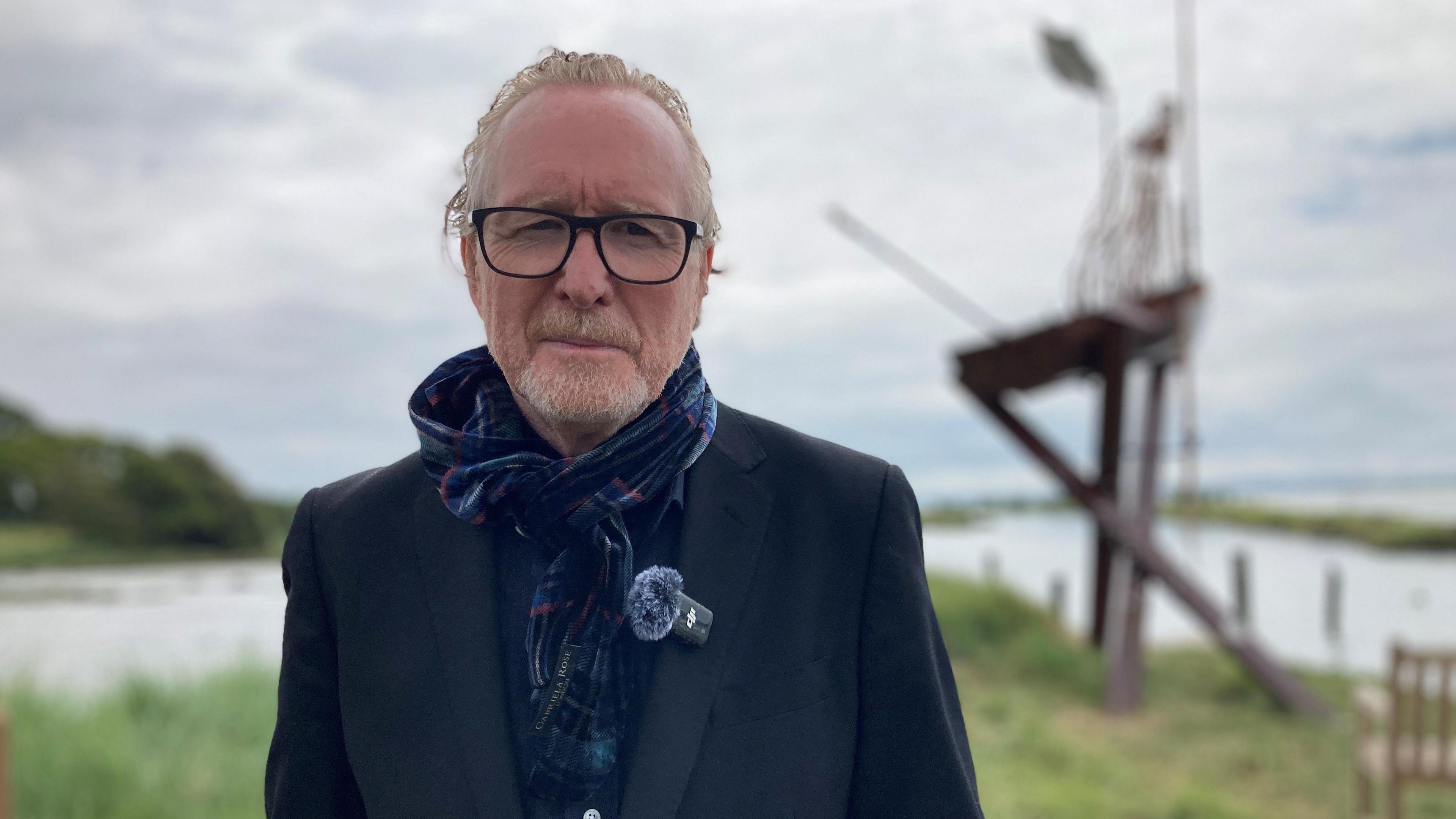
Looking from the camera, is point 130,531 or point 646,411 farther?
point 130,531

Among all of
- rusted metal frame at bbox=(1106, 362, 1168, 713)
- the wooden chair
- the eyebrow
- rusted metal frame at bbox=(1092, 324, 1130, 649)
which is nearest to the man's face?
the eyebrow

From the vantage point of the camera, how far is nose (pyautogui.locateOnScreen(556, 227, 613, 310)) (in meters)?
1.36

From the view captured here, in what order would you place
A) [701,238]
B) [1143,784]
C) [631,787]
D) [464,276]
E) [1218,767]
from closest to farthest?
[631,787] → [701,238] → [464,276] → [1143,784] → [1218,767]

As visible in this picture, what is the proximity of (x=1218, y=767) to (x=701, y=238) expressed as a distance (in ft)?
25.2

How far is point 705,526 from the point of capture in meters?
1.52

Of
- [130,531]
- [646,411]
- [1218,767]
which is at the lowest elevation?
[1218,767]

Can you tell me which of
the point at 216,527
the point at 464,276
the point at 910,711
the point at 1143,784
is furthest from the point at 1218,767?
the point at 216,527

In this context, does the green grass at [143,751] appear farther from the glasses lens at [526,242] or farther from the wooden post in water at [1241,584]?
the wooden post in water at [1241,584]

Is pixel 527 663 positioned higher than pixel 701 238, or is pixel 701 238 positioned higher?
pixel 701 238

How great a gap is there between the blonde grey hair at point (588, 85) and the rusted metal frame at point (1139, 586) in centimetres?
870

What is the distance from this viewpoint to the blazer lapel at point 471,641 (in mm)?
1392

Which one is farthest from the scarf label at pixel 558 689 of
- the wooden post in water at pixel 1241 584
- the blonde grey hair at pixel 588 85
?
the wooden post in water at pixel 1241 584

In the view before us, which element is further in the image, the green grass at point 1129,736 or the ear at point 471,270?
the green grass at point 1129,736

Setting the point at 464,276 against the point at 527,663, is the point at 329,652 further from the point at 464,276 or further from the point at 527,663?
the point at 464,276
